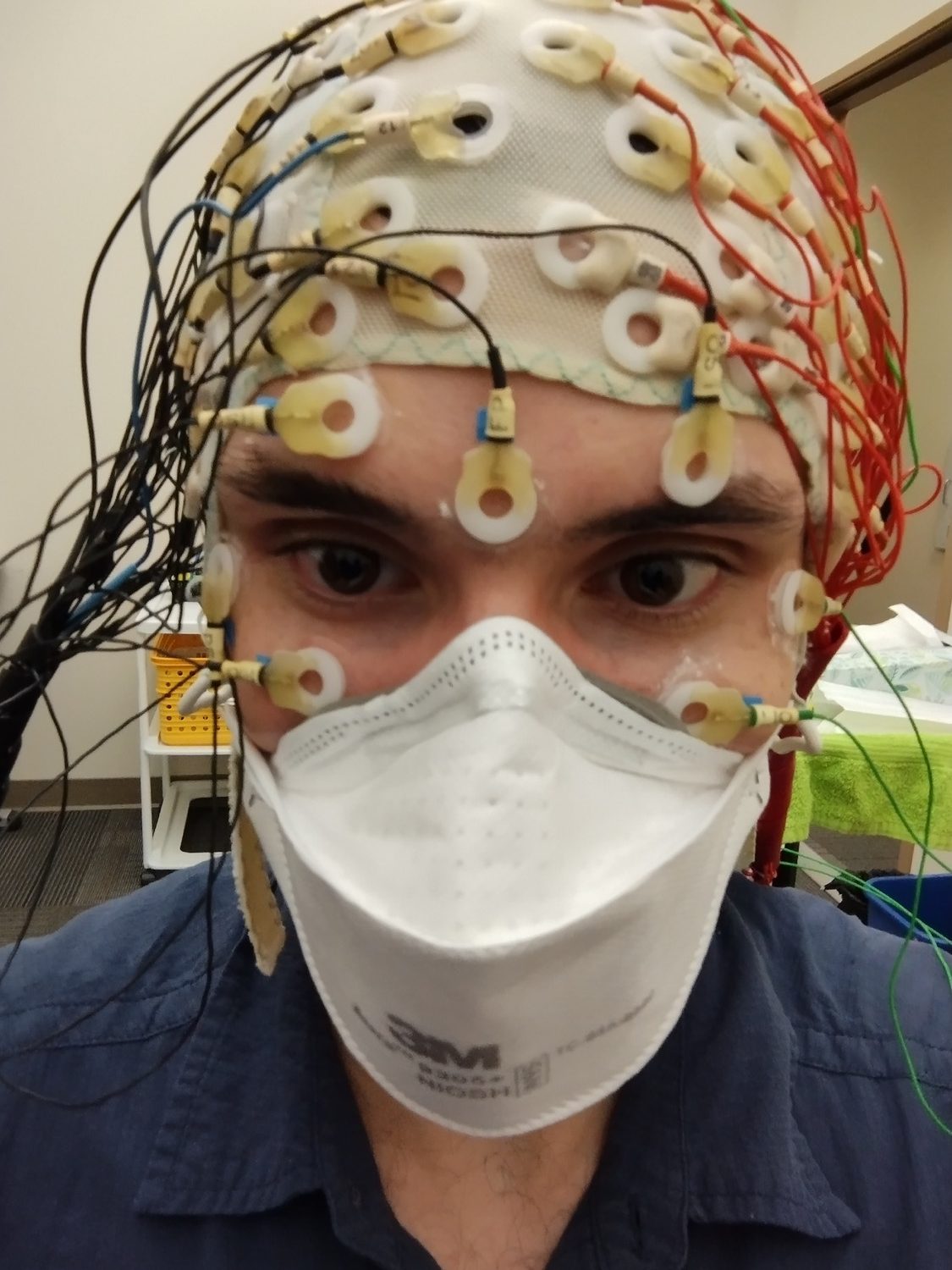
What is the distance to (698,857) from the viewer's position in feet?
2.01

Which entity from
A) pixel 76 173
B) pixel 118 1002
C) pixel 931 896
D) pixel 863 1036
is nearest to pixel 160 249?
pixel 118 1002

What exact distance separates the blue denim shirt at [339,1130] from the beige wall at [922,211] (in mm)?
2711

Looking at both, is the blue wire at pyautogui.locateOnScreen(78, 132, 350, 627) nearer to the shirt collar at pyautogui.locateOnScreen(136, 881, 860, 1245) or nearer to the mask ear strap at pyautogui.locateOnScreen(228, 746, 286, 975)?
the mask ear strap at pyautogui.locateOnScreen(228, 746, 286, 975)

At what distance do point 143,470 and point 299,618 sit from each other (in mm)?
149

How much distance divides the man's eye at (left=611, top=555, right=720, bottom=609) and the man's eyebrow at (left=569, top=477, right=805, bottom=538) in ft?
0.12

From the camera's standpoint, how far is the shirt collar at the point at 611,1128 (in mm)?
691

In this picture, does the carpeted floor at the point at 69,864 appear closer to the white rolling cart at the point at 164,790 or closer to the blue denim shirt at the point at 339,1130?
the white rolling cart at the point at 164,790

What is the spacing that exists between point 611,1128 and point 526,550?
1.45 feet

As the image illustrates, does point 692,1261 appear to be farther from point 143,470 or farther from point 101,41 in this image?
point 101,41

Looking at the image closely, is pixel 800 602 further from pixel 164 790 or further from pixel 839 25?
pixel 839 25

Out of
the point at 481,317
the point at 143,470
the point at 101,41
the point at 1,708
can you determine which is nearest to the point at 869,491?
the point at 481,317

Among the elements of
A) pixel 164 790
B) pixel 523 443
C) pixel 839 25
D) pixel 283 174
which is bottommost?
pixel 164 790

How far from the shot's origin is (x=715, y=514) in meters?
0.60

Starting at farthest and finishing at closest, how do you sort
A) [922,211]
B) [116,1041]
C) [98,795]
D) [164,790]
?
[922,211] < [98,795] < [164,790] < [116,1041]
